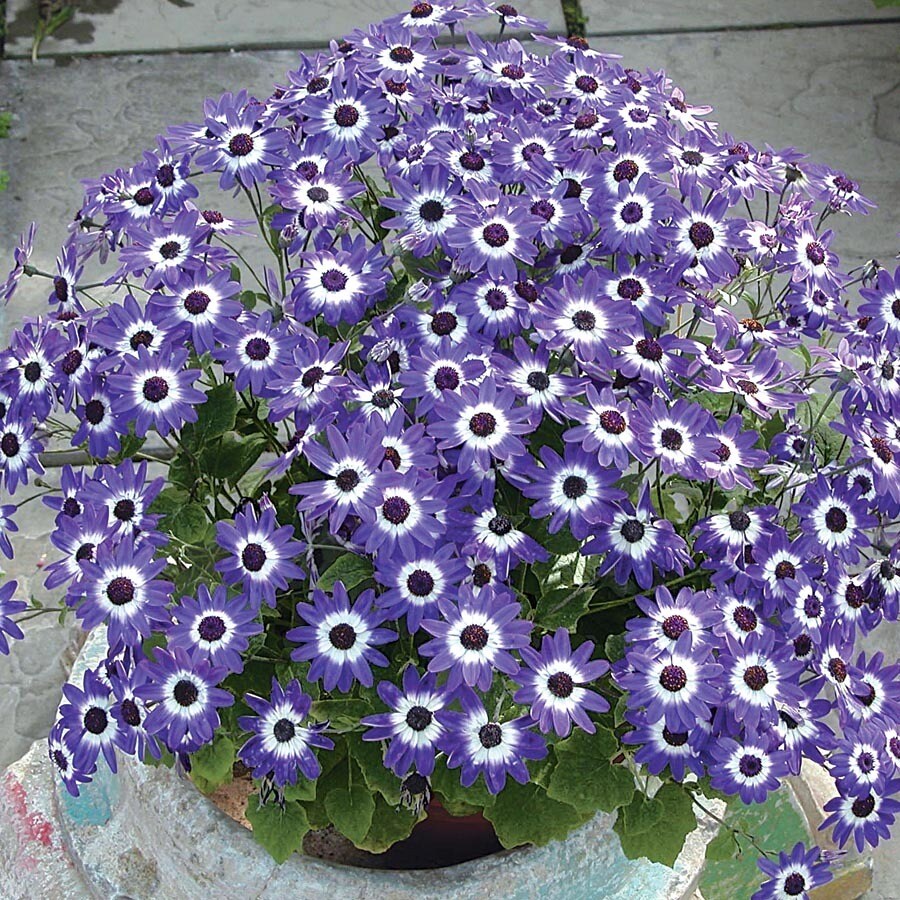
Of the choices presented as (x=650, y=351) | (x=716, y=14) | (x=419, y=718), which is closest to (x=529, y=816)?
(x=419, y=718)

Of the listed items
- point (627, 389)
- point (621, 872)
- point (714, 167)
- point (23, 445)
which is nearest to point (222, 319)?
point (23, 445)

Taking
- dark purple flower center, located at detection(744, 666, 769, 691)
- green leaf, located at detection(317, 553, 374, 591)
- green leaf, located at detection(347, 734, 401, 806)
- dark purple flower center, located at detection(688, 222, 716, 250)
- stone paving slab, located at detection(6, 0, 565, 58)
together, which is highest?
dark purple flower center, located at detection(688, 222, 716, 250)

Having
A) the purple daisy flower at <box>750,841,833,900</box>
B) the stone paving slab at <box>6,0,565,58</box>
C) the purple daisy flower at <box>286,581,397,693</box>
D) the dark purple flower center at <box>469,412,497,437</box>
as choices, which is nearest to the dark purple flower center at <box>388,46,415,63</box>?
the dark purple flower center at <box>469,412,497,437</box>

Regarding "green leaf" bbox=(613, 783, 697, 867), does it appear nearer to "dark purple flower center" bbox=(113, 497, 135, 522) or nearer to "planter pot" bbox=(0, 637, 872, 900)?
"planter pot" bbox=(0, 637, 872, 900)

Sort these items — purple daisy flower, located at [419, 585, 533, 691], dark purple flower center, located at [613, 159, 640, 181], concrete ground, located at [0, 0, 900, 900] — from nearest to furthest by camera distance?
purple daisy flower, located at [419, 585, 533, 691] → dark purple flower center, located at [613, 159, 640, 181] → concrete ground, located at [0, 0, 900, 900]

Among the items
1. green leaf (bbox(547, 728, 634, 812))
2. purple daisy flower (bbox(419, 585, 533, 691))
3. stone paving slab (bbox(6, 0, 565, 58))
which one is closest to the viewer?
purple daisy flower (bbox(419, 585, 533, 691))

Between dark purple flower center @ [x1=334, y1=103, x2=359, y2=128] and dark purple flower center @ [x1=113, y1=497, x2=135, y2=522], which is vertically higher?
dark purple flower center @ [x1=334, y1=103, x2=359, y2=128]

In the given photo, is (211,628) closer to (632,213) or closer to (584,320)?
(584,320)
